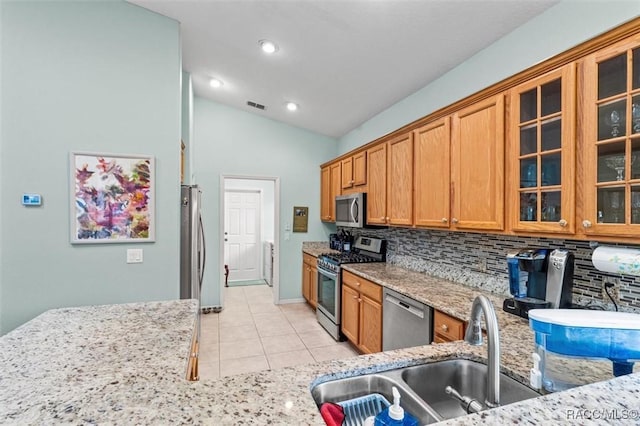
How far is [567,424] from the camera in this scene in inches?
27.4

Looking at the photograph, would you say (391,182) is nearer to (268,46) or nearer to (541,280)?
(541,280)

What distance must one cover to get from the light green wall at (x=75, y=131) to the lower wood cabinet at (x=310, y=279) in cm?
217

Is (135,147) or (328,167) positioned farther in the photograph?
(328,167)

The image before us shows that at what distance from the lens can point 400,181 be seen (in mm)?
2861

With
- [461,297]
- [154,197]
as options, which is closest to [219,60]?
[154,197]

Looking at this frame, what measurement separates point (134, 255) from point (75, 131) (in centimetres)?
107

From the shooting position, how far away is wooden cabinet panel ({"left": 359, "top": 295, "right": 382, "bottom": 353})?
268cm

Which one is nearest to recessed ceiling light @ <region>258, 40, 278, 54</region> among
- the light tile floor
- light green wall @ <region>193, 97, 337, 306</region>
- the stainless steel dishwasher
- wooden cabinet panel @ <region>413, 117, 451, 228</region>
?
wooden cabinet panel @ <region>413, 117, 451, 228</region>

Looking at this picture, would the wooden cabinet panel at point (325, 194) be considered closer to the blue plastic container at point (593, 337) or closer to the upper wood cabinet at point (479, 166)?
the upper wood cabinet at point (479, 166)

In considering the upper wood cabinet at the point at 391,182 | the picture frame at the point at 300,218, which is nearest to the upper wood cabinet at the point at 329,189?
the picture frame at the point at 300,218

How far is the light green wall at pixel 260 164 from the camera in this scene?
4.49 meters

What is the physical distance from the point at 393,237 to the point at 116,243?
2.75 meters

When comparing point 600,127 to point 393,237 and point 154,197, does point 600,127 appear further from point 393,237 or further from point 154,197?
point 154,197

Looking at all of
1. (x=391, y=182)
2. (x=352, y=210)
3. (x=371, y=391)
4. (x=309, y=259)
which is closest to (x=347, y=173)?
(x=352, y=210)
